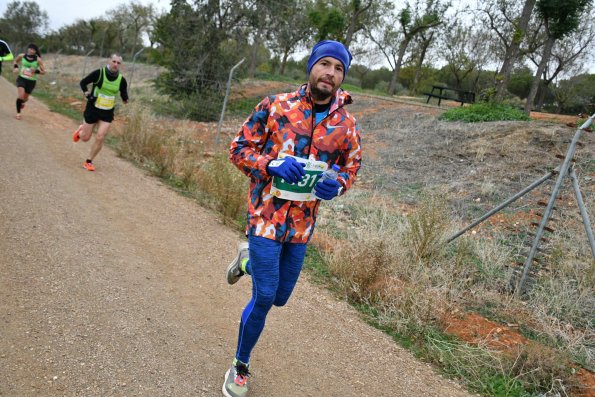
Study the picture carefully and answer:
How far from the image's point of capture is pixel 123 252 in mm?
4656

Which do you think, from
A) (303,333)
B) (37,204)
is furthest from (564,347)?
(37,204)

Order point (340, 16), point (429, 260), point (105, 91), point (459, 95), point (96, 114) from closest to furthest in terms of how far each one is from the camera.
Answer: point (429, 260), point (105, 91), point (96, 114), point (459, 95), point (340, 16)

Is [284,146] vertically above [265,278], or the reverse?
[284,146]

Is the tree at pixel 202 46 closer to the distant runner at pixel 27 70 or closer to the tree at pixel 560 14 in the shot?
the distant runner at pixel 27 70

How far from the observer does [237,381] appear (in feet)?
9.25

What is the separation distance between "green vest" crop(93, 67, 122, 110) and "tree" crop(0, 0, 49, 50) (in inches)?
2586

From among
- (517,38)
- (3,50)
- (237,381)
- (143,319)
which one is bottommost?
(143,319)

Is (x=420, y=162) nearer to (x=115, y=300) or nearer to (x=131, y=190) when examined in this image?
(x=131, y=190)

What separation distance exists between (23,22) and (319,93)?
75770mm

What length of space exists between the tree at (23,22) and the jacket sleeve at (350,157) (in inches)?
2821

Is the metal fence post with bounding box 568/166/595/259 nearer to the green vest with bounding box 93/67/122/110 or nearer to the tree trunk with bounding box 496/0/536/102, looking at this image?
the green vest with bounding box 93/67/122/110

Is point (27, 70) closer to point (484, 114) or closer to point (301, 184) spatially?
point (301, 184)

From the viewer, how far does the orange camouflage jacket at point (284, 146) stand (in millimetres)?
2611

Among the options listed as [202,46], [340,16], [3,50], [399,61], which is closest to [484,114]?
[202,46]
